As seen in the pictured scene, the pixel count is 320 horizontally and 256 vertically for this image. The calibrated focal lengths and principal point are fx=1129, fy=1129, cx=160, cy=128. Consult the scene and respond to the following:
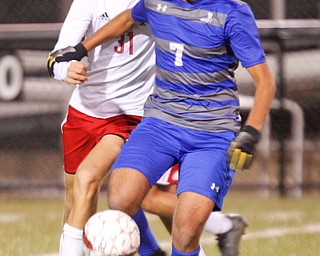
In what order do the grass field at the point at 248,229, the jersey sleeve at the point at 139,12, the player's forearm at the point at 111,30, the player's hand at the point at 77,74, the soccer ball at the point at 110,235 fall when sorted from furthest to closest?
the grass field at the point at 248,229, the player's forearm at the point at 111,30, the jersey sleeve at the point at 139,12, the player's hand at the point at 77,74, the soccer ball at the point at 110,235

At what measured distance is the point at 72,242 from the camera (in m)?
5.99

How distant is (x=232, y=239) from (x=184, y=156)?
1.21m

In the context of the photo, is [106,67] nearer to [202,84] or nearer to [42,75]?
[202,84]

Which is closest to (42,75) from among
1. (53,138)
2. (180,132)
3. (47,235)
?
(53,138)

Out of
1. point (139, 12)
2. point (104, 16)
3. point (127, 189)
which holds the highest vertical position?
point (139, 12)

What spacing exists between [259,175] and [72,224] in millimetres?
6299

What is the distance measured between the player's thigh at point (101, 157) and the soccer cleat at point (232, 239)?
102cm

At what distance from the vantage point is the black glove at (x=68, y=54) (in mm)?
6000

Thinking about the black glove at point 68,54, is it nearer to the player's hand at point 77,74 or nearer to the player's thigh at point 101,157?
the player's hand at point 77,74

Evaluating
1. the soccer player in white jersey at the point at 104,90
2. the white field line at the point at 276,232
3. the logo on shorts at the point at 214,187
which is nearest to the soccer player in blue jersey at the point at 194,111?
the logo on shorts at the point at 214,187

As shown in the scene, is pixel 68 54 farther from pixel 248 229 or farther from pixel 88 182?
pixel 248 229

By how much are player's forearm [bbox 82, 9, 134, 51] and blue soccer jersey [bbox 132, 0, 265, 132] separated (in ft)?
0.72

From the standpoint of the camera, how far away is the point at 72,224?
600 centimetres

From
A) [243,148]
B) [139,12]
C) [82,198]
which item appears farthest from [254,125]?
[82,198]
